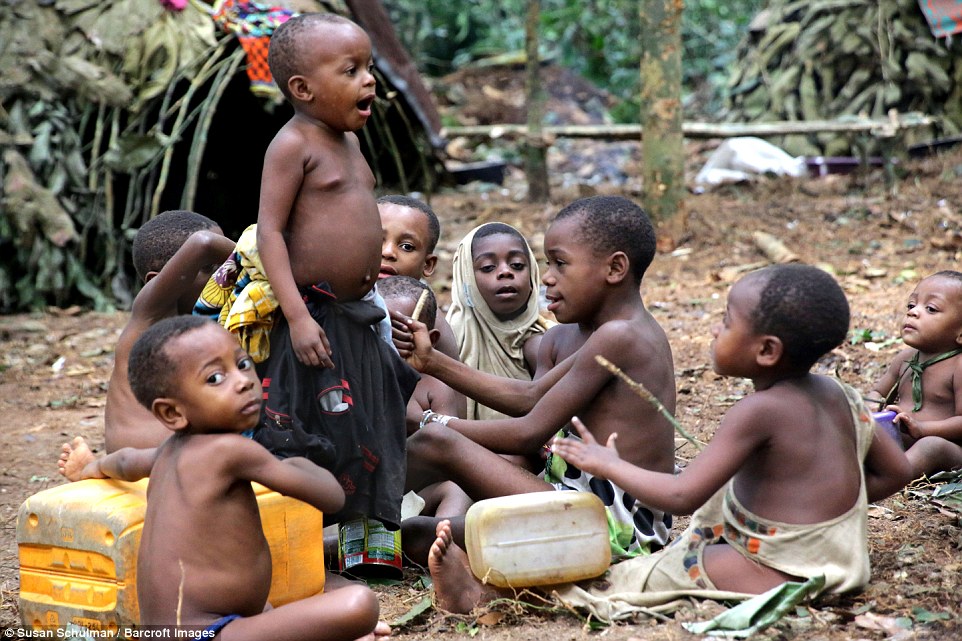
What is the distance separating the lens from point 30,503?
9.64ft

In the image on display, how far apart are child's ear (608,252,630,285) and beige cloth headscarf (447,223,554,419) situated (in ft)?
3.07

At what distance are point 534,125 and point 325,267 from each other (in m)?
6.94

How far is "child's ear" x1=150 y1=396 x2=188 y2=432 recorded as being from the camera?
2619mm

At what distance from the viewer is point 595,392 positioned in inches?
130

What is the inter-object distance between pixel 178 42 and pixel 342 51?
5.68 m

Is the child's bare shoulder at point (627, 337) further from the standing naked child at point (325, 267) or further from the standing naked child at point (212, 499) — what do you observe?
the standing naked child at point (212, 499)

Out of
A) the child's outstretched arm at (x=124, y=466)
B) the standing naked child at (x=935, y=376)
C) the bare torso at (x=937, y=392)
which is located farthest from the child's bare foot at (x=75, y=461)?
the bare torso at (x=937, y=392)

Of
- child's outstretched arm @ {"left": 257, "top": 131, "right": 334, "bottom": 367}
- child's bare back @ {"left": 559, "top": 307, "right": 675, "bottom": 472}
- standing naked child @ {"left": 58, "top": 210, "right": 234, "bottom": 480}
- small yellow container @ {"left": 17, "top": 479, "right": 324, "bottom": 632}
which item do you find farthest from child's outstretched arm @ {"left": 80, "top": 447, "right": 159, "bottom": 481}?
child's bare back @ {"left": 559, "top": 307, "right": 675, "bottom": 472}

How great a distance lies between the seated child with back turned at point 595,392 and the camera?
3320mm

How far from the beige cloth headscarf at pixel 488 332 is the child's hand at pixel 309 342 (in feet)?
4.35

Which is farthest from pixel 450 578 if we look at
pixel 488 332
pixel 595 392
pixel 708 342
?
pixel 708 342

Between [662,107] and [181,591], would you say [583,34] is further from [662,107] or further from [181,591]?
[181,591]

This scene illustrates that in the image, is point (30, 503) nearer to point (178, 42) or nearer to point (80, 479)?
point (80, 479)

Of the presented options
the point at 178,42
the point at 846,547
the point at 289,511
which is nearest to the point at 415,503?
the point at 289,511
